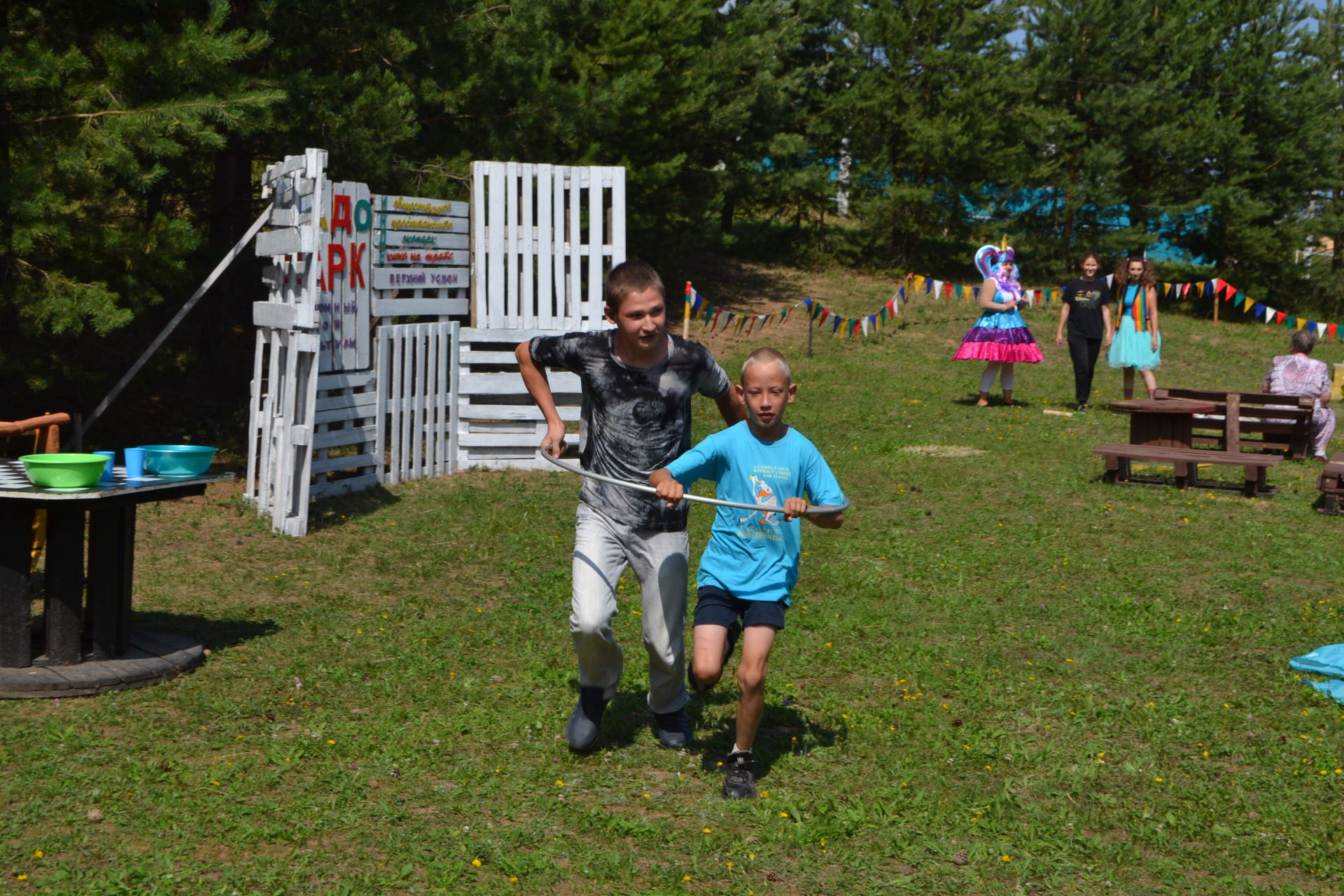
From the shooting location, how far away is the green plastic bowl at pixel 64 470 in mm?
5910

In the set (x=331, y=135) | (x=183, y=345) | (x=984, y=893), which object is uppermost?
(x=331, y=135)

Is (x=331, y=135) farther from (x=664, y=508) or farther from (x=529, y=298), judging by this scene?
(x=664, y=508)

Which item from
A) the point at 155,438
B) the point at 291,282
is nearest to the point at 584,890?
the point at 291,282

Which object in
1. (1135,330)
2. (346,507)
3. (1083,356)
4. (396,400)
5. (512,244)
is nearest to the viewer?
(346,507)

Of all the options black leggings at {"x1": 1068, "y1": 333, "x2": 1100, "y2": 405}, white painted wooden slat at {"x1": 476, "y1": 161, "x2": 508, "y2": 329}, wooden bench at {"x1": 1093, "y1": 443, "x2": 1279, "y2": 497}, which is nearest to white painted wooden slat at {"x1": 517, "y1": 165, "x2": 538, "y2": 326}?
white painted wooden slat at {"x1": 476, "y1": 161, "x2": 508, "y2": 329}

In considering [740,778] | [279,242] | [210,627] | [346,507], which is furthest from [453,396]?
[740,778]

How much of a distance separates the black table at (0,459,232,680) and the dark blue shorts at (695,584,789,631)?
274 centimetres

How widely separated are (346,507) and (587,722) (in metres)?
5.68

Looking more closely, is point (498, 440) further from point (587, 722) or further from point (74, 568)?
point (587, 722)

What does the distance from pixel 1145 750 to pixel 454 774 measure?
3.01 m

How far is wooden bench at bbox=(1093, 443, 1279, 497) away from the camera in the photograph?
1177 cm

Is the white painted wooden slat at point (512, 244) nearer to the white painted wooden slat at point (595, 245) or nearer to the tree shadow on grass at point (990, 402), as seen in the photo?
the white painted wooden slat at point (595, 245)

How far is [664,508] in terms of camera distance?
539 cm

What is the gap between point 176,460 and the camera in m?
6.51
